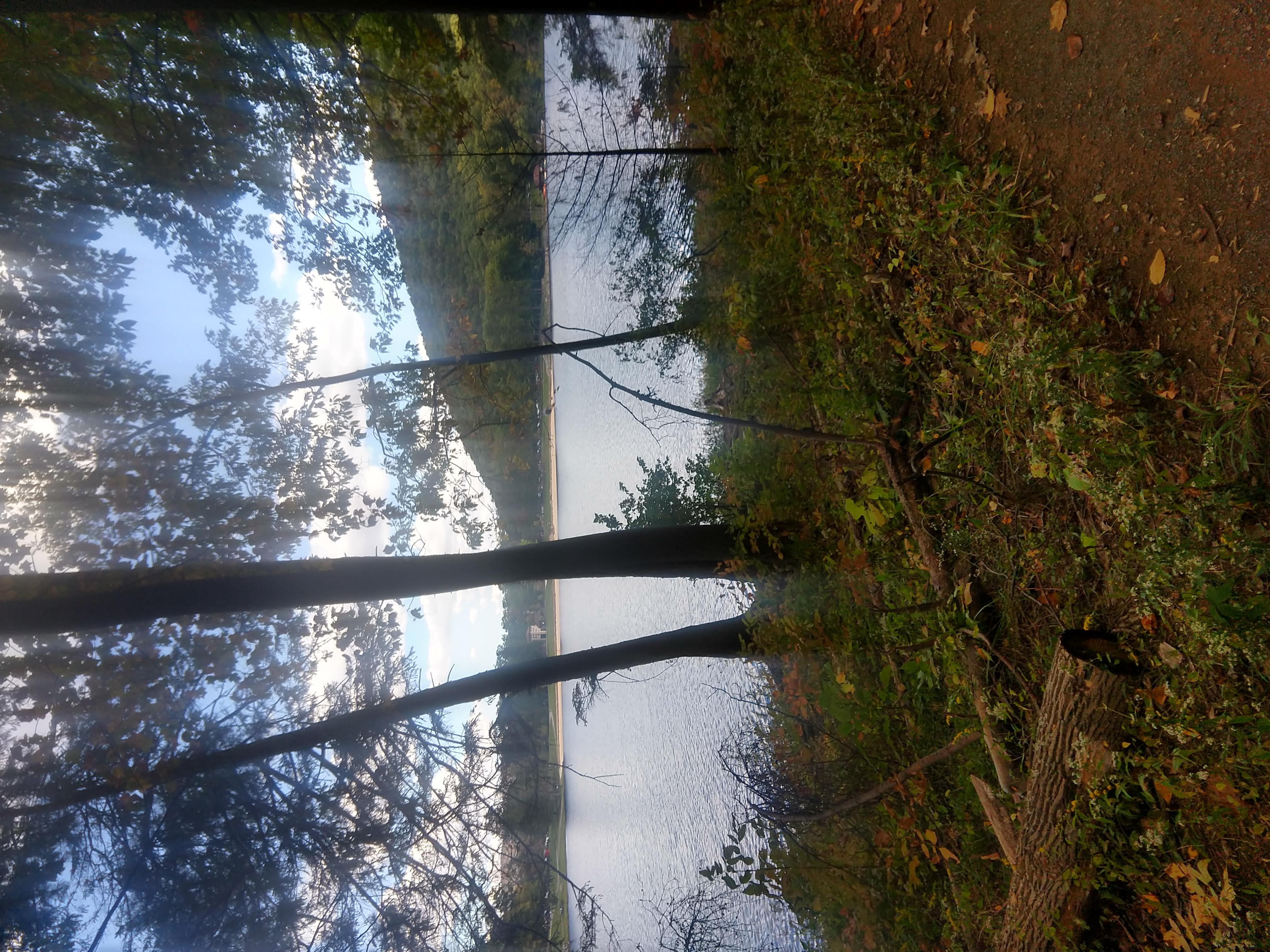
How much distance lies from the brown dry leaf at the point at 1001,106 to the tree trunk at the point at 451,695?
385 centimetres

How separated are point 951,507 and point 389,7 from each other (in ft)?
17.5

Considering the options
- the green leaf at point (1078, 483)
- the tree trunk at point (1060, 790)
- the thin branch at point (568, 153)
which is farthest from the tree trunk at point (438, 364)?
the tree trunk at point (1060, 790)

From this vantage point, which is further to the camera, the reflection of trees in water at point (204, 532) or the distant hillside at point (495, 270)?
the distant hillside at point (495, 270)

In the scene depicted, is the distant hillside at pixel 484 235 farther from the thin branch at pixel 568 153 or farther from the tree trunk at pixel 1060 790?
the tree trunk at pixel 1060 790

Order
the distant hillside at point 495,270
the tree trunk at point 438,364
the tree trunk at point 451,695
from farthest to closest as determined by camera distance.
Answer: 1. the distant hillside at point 495,270
2. the tree trunk at point 438,364
3. the tree trunk at point 451,695

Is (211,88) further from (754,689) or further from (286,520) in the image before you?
(754,689)

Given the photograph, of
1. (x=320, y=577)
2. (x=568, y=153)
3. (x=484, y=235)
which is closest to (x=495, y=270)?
(x=484, y=235)

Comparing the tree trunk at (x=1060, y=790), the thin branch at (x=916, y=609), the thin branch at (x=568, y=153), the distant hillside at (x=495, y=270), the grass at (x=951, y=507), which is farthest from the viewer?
the distant hillside at (x=495, y=270)

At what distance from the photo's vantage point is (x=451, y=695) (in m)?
5.40

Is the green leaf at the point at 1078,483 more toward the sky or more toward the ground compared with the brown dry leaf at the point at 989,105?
more toward the ground

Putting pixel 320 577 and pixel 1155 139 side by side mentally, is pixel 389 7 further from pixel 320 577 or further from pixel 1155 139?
pixel 1155 139

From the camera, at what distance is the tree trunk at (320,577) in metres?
3.84

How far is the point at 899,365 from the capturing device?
399 centimetres

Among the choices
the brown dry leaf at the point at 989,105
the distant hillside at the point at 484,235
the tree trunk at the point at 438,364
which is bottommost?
the brown dry leaf at the point at 989,105
